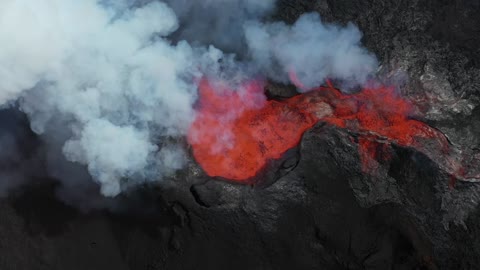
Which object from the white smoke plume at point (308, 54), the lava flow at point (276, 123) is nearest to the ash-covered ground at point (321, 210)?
the lava flow at point (276, 123)

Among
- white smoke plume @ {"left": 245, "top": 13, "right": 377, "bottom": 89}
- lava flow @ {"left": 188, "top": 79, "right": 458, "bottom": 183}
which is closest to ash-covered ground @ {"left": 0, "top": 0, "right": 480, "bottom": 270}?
lava flow @ {"left": 188, "top": 79, "right": 458, "bottom": 183}

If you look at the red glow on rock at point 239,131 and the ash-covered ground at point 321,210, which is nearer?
the ash-covered ground at point 321,210

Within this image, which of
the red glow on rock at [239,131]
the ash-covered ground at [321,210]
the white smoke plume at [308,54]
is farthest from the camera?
Result: the white smoke plume at [308,54]

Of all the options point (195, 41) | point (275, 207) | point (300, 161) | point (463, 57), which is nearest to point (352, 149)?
point (300, 161)

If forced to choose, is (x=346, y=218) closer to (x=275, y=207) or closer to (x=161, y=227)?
(x=275, y=207)

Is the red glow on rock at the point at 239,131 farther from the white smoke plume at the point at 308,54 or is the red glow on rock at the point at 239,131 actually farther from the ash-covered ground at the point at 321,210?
the white smoke plume at the point at 308,54

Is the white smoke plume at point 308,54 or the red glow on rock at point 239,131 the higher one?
the white smoke plume at point 308,54
